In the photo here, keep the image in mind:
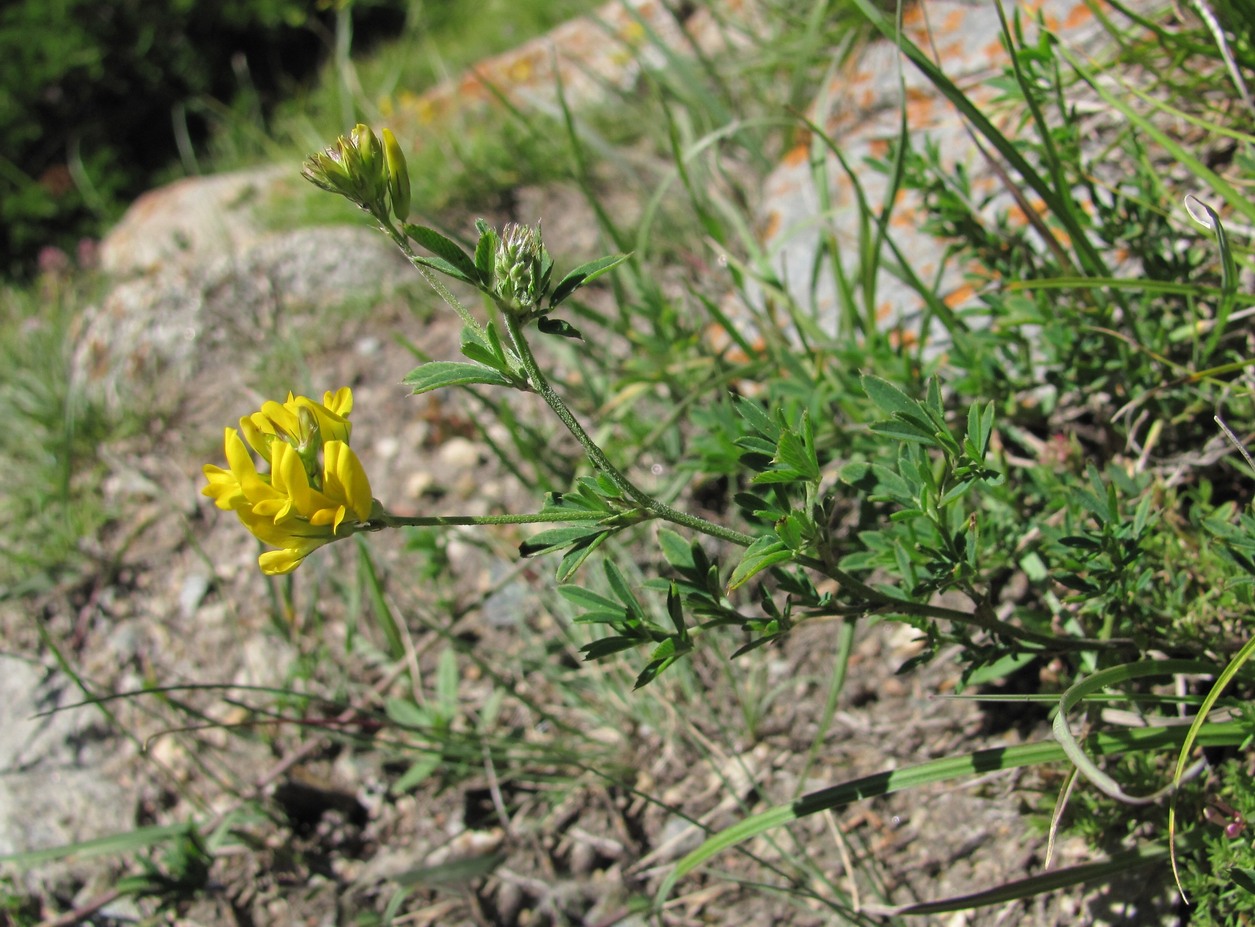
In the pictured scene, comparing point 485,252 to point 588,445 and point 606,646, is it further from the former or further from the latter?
point 606,646

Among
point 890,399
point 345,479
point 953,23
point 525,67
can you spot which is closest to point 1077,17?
point 953,23

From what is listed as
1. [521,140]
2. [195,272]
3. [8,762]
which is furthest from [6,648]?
[521,140]

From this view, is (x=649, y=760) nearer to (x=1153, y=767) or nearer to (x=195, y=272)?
(x=1153, y=767)

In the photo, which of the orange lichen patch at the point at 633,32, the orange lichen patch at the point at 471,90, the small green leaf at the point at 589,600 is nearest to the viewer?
the small green leaf at the point at 589,600

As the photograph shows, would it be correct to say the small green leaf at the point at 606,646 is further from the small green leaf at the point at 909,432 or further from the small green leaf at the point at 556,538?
the small green leaf at the point at 909,432

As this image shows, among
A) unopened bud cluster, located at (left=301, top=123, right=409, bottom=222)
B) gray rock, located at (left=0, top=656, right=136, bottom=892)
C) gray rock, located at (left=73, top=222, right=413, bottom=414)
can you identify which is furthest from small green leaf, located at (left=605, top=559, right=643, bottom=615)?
gray rock, located at (left=73, top=222, right=413, bottom=414)

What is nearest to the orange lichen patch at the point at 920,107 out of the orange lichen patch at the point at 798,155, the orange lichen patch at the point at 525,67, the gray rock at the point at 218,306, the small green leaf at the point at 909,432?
the orange lichen patch at the point at 798,155

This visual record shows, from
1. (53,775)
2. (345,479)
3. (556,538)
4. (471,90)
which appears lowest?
(53,775)
